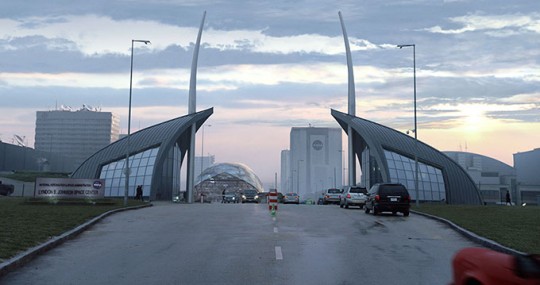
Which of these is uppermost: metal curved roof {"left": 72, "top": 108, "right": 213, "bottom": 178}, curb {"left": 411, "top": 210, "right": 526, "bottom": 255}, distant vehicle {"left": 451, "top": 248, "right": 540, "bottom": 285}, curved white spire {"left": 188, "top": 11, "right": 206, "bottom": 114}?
curved white spire {"left": 188, "top": 11, "right": 206, "bottom": 114}

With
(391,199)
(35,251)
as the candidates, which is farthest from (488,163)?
(35,251)

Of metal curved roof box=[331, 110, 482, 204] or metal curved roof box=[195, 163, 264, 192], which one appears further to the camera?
metal curved roof box=[195, 163, 264, 192]

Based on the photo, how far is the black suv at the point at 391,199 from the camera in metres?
27.7

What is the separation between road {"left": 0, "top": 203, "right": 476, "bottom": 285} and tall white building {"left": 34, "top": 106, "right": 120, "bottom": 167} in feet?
555

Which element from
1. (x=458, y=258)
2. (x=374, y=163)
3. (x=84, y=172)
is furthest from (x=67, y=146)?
(x=458, y=258)

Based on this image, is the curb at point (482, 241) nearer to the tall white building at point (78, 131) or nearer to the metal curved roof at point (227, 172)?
the metal curved roof at point (227, 172)

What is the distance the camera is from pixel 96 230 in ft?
59.3

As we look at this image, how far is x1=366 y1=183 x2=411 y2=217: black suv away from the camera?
2767 cm

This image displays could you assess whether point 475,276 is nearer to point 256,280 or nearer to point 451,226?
point 256,280

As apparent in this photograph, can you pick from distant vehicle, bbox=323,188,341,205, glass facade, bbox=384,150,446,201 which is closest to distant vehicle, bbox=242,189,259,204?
distant vehicle, bbox=323,188,341,205

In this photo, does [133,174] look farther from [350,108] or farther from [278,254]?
[278,254]

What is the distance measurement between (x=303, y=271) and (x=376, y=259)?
234cm

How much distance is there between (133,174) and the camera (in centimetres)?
5869

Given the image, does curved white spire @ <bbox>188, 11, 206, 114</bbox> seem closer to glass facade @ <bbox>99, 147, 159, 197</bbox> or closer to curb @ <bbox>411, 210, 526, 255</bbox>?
glass facade @ <bbox>99, 147, 159, 197</bbox>
